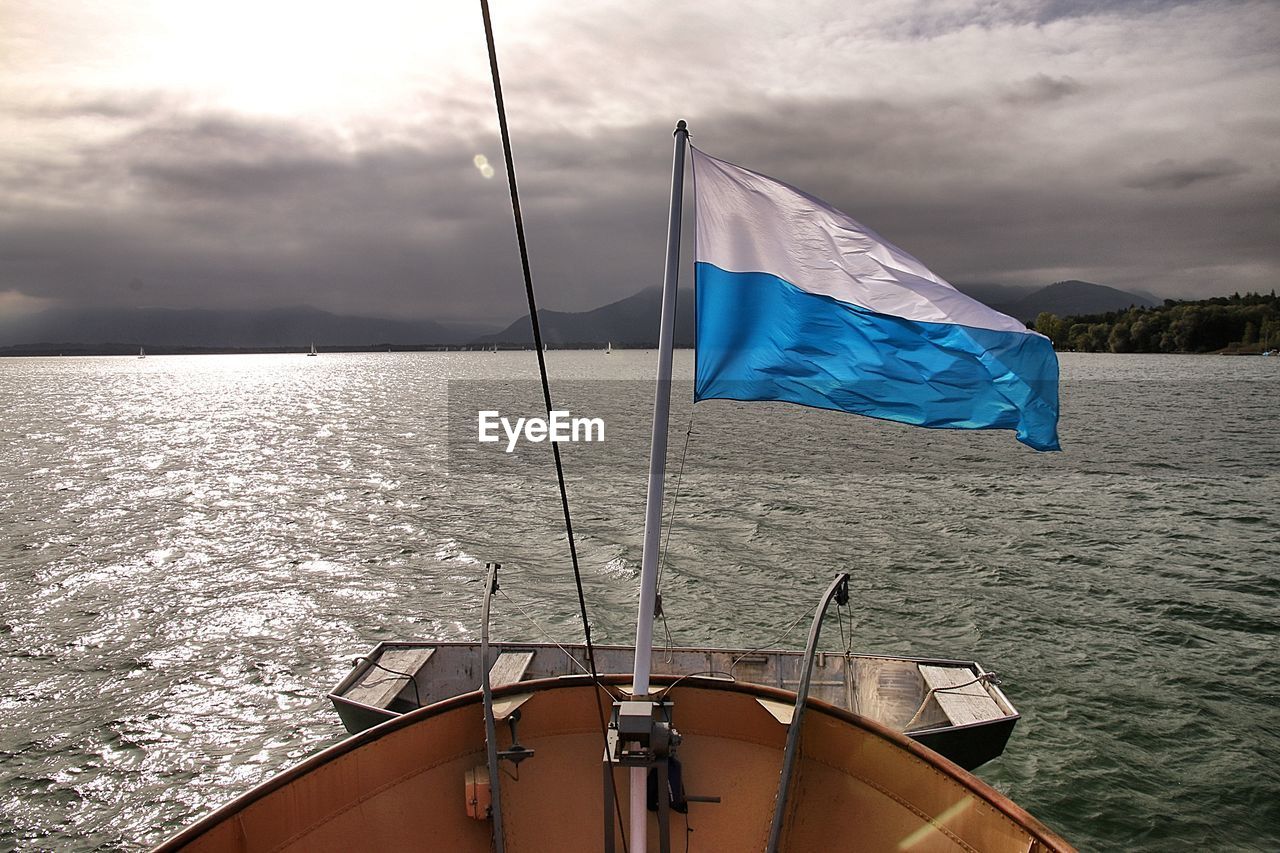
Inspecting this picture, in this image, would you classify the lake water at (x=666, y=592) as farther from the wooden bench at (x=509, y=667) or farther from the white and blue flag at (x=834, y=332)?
the white and blue flag at (x=834, y=332)

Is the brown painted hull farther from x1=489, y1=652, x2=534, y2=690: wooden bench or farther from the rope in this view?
the rope

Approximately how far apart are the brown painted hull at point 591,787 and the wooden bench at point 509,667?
6108mm

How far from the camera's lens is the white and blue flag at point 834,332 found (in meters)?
7.61

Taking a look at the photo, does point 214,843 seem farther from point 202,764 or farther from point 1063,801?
point 1063,801

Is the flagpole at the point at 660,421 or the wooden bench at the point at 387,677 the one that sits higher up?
the flagpole at the point at 660,421

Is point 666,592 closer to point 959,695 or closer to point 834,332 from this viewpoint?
point 959,695

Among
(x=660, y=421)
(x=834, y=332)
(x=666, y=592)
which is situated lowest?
(x=666, y=592)

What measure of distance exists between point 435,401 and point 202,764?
10817 centimetres

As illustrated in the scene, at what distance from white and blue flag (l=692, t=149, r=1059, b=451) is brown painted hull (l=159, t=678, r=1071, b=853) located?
10.8ft

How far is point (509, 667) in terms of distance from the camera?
1494cm

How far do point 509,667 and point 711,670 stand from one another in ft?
12.7

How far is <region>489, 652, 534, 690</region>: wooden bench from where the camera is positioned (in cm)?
1449

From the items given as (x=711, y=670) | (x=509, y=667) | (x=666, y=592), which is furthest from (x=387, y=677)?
(x=666, y=592)

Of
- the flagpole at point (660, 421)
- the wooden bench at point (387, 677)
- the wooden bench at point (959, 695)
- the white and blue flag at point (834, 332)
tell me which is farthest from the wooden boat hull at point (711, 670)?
the white and blue flag at point (834, 332)
